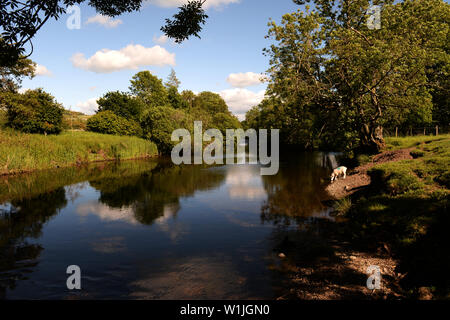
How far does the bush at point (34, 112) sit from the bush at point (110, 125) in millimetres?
8020

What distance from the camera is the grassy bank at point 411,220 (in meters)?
6.21

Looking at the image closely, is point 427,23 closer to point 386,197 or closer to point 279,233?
point 386,197

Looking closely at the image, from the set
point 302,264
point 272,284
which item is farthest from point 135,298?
point 302,264

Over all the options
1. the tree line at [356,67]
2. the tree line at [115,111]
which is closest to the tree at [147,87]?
the tree line at [115,111]

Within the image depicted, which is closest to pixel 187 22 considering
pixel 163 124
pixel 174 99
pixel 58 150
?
pixel 58 150

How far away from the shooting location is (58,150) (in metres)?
29.6

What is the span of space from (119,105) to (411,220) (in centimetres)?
5056

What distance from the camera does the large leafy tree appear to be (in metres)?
18.4

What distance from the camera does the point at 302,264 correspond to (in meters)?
7.79

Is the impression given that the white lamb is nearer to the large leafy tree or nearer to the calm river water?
the calm river water

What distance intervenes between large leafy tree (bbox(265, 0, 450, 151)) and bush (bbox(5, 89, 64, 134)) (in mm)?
28706

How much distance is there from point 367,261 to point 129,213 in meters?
11.2

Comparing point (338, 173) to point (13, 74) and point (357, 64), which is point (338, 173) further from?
point (13, 74)

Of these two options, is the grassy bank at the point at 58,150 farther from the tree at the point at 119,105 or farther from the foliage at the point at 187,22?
the foliage at the point at 187,22
